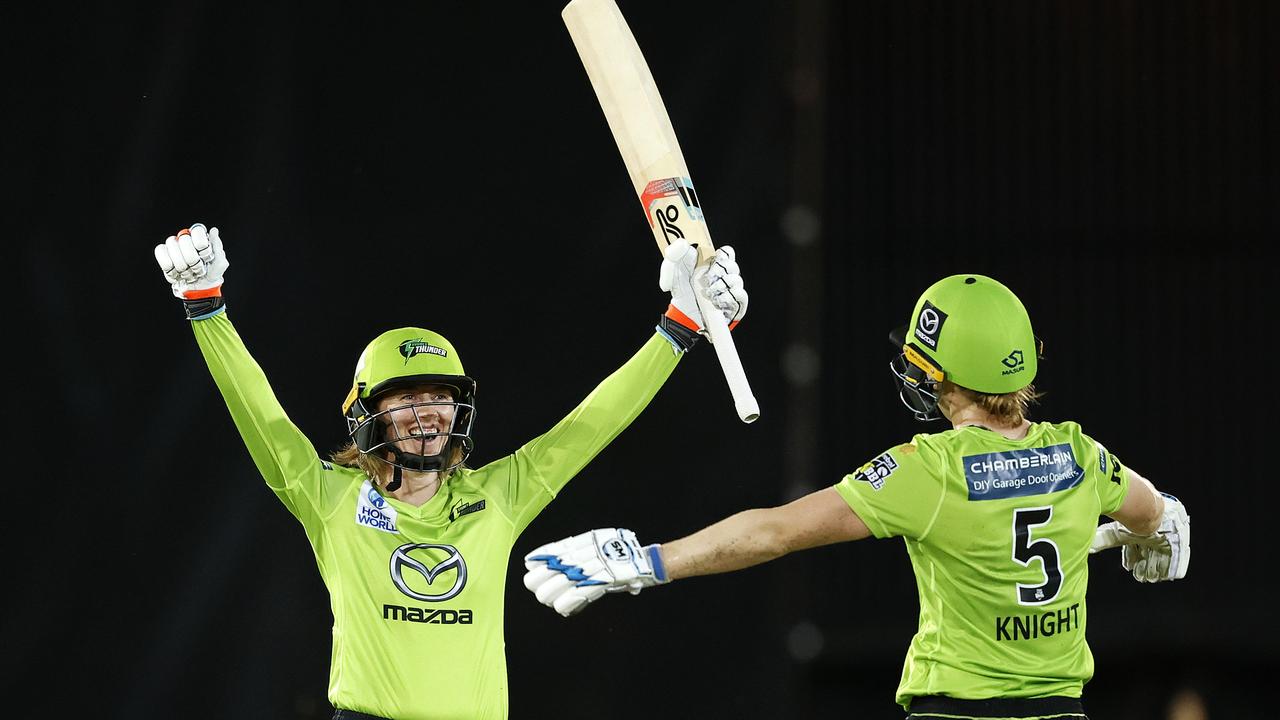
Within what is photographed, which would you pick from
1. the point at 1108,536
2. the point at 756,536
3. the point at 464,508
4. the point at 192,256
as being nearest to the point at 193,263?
the point at 192,256

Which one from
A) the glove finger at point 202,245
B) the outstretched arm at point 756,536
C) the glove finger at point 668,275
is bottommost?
the outstretched arm at point 756,536

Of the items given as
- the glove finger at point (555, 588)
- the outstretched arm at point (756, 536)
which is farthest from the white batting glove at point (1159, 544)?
the glove finger at point (555, 588)

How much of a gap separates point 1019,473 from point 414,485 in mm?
1116

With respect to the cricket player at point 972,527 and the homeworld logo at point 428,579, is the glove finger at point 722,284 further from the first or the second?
the homeworld logo at point 428,579

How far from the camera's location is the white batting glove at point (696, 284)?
2.91 meters

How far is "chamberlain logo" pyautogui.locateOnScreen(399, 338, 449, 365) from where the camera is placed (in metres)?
2.82

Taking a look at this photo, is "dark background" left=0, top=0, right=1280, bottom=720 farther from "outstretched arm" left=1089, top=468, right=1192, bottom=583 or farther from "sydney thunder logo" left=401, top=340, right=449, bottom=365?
"outstretched arm" left=1089, top=468, right=1192, bottom=583

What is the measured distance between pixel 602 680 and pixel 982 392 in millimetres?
1766

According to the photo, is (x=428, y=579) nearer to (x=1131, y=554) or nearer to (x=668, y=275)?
(x=668, y=275)

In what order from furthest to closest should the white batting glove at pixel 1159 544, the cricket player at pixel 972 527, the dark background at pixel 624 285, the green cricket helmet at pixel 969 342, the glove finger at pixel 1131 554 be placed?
the dark background at pixel 624 285 → the glove finger at pixel 1131 554 → the white batting glove at pixel 1159 544 → the green cricket helmet at pixel 969 342 → the cricket player at pixel 972 527

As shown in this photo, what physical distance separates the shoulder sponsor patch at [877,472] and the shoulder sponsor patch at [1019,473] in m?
0.12

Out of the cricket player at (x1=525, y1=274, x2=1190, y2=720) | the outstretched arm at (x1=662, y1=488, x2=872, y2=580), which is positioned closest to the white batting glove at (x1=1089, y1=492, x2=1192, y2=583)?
the cricket player at (x1=525, y1=274, x2=1190, y2=720)

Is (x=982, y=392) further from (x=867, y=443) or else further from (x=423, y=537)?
(x=867, y=443)

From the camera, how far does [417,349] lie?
2.83 m
